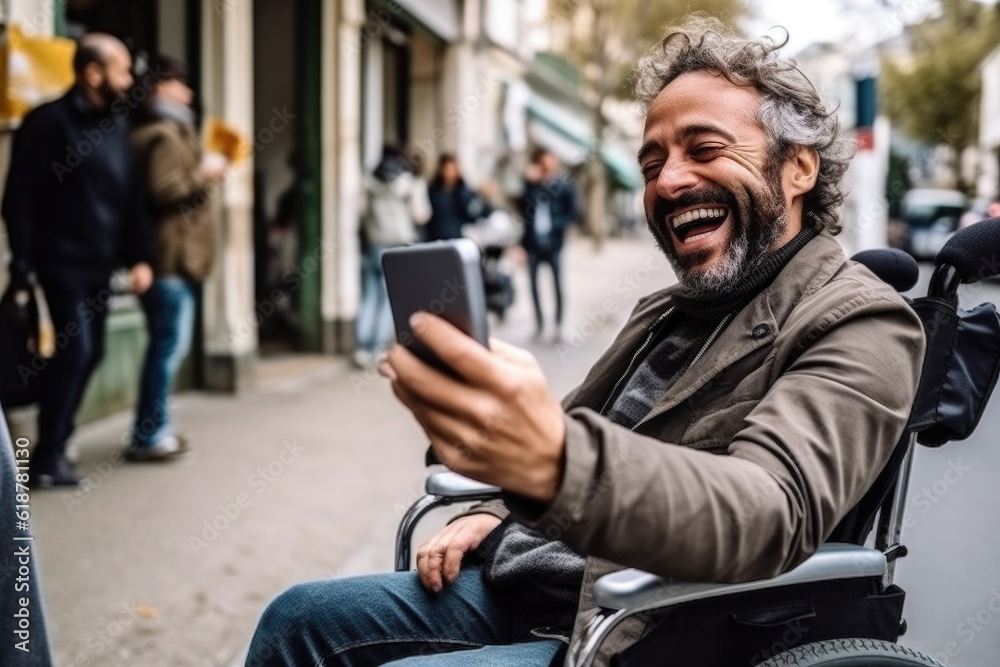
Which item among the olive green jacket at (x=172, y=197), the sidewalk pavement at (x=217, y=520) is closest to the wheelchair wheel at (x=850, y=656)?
the sidewalk pavement at (x=217, y=520)

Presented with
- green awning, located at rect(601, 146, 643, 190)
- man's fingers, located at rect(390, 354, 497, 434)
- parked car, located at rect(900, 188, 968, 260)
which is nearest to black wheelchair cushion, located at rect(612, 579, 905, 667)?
man's fingers, located at rect(390, 354, 497, 434)

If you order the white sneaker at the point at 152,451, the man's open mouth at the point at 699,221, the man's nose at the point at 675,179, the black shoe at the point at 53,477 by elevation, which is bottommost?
the white sneaker at the point at 152,451

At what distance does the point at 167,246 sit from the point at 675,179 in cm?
455

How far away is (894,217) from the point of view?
31.0 m

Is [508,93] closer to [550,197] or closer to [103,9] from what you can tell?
[550,197]

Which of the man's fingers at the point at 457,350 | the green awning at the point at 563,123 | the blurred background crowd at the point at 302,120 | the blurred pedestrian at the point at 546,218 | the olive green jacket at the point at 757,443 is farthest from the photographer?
the green awning at the point at 563,123

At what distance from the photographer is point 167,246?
597 cm

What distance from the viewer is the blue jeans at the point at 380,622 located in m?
2.00

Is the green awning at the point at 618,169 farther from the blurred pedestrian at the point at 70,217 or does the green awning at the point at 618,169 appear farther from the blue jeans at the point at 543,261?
the blurred pedestrian at the point at 70,217

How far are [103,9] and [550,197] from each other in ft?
17.5

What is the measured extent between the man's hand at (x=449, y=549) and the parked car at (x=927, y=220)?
2689 centimetres

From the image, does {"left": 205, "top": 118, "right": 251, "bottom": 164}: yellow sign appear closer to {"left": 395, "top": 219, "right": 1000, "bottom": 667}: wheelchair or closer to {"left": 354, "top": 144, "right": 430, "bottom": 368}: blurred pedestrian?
{"left": 354, "top": 144, "right": 430, "bottom": 368}: blurred pedestrian

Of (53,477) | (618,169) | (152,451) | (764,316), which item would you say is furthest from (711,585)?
(618,169)

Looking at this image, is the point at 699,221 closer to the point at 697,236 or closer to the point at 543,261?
the point at 697,236
